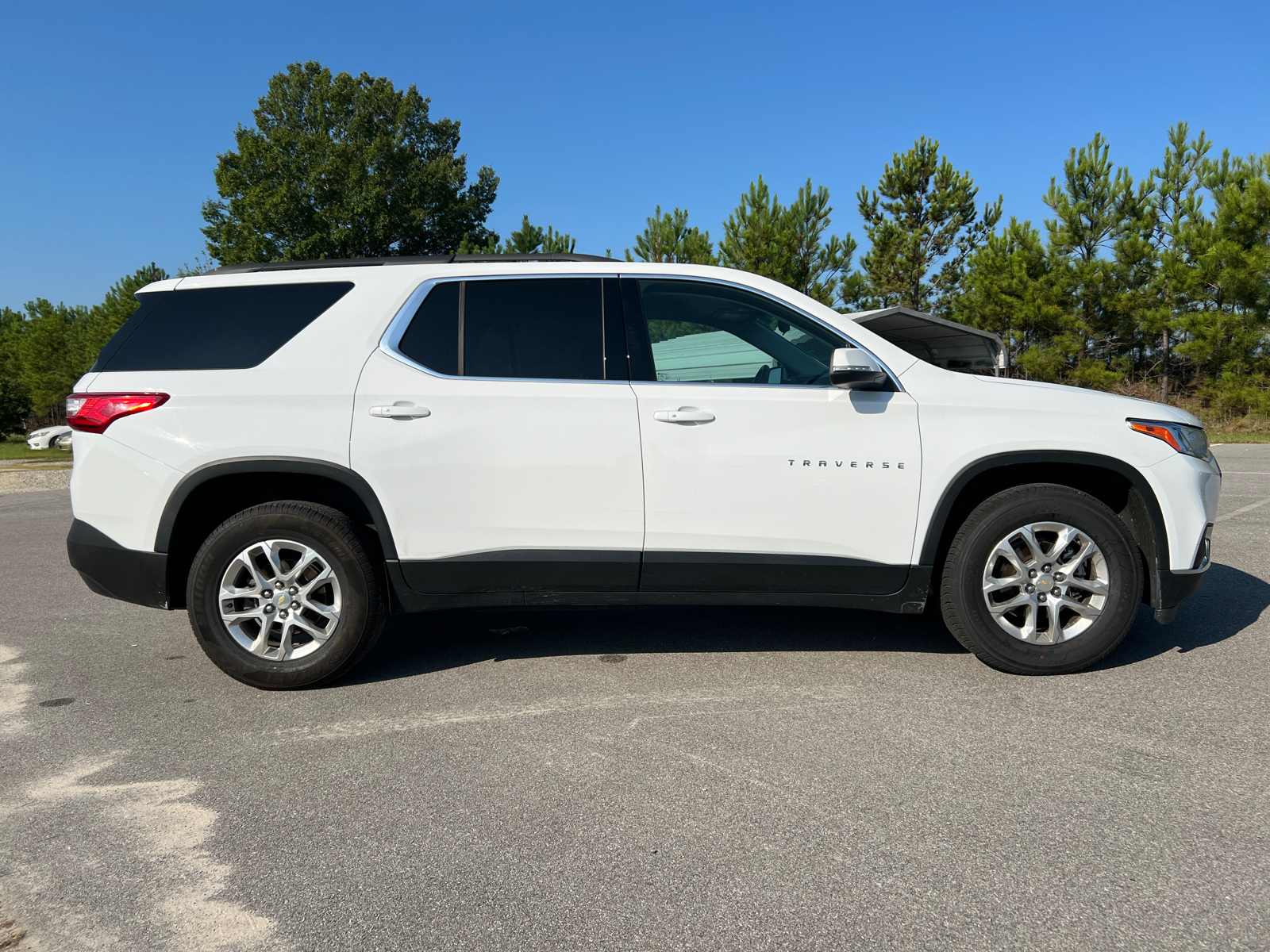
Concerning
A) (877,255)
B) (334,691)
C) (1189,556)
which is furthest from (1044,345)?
(334,691)

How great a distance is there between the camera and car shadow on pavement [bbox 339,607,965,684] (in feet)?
15.0

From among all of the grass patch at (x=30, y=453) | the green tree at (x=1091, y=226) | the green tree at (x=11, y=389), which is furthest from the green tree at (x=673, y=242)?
the green tree at (x=11, y=389)

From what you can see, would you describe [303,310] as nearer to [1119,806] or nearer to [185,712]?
[185,712]

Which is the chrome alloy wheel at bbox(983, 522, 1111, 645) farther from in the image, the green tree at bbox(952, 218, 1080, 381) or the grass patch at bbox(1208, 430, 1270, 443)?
the green tree at bbox(952, 218, 1080, 381)

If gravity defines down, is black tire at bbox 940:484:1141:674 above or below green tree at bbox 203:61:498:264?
below

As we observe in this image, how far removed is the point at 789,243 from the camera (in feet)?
94.4

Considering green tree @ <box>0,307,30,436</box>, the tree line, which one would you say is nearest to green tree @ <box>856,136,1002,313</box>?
the tree line

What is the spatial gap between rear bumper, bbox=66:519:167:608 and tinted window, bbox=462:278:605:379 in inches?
64.9

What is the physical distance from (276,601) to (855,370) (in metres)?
2.73

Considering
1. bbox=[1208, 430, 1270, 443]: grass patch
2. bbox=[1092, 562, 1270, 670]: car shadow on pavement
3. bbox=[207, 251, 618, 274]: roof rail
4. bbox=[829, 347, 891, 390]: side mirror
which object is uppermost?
bbox=[207, 251, 618, 274]: roof rail

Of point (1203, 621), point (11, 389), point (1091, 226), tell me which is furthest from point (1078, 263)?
point (11, 389)

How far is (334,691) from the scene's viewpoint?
4090 mm

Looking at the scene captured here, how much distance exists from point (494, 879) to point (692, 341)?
2.59 meters

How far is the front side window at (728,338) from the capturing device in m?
4.07
